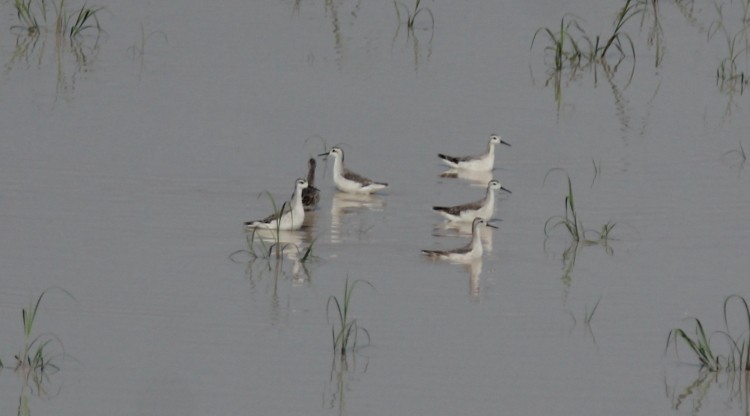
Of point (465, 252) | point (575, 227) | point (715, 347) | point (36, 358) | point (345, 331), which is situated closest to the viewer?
point (36, 358)

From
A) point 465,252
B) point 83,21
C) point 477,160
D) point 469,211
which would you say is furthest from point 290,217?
point 83,21

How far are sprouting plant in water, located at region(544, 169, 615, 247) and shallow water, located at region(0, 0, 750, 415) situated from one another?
0.15 metres

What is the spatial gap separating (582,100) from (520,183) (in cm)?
441

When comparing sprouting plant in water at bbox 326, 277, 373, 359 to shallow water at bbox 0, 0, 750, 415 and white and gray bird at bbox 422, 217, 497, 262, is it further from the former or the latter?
white and gray bird at bbox 422, 217, 497, 262

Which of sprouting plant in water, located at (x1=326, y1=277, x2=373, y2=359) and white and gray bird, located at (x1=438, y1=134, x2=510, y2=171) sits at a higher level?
white and gray bird, located at (x1=438, y1=134, x2=510, y2=171)

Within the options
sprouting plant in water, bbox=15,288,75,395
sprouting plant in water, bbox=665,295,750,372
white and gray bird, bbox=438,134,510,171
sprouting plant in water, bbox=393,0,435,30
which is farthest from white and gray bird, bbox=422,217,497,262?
sprouting plant in water, bbox=393,0,435,30

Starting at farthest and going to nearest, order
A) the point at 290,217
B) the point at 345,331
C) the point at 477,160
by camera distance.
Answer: the point at 477,160 → the point at 290,217 → the point at 345,331

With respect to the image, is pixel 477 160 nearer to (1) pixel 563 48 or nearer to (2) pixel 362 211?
(2) pixel 362 211

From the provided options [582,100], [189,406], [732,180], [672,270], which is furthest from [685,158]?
[189,406]

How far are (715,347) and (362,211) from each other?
20.2ft

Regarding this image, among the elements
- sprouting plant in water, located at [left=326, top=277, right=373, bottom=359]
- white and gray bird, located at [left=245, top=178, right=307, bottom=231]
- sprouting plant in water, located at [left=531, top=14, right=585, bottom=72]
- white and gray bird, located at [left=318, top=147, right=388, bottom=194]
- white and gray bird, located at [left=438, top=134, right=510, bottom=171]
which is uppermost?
sprouting plant in water, located at [left=531, top=14, right=585, bottom=72]

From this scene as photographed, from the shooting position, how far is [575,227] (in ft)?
58.3

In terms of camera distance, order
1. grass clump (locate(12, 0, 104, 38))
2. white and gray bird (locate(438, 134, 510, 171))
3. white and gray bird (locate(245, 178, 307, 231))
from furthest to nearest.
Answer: grass clump (locate(12, 0, 104, 38))
white and gray bird (locate(438, 134, 510, 171))
white and gray bird (locate(245, 178, 307, 231))

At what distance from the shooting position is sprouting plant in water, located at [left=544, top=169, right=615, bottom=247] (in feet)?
58.4
